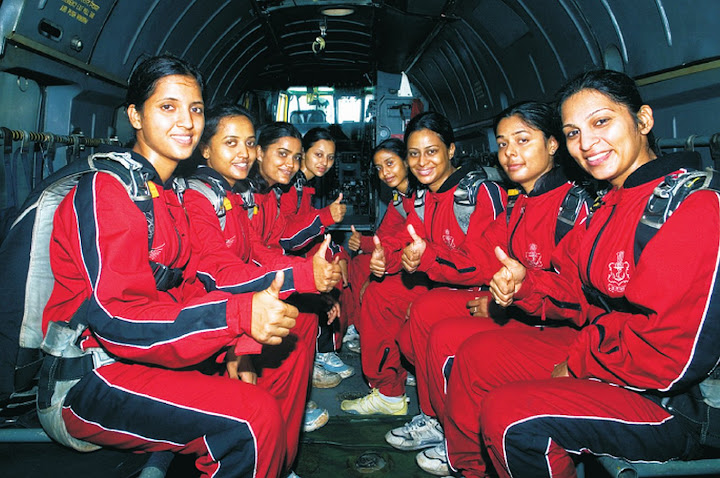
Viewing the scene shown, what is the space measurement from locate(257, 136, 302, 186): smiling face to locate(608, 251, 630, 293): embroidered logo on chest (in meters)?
2.62

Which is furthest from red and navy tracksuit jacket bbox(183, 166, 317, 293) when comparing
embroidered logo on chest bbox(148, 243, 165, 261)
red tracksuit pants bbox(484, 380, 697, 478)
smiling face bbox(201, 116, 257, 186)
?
red tracksuit pants bbox(484, 380, 697, 478)

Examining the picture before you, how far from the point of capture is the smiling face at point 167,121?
1.90m

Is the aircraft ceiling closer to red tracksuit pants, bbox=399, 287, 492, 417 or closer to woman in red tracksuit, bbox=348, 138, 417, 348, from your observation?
woman in red tracksuit, bbox=348, 138, 417, 348

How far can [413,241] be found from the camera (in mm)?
3115

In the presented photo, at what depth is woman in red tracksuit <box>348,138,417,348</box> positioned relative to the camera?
4.18m

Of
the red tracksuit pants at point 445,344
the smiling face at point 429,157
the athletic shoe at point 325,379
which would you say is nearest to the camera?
the red tracksuit pants at point 445,344

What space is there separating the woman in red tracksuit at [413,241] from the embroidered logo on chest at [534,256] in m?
0.47

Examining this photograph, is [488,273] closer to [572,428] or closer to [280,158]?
[572,428]

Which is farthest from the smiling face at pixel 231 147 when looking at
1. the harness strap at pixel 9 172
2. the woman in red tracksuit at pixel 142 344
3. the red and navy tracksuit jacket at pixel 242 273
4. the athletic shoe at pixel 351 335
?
the athletic shoe at pixel 351 335

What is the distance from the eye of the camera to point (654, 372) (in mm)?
1438

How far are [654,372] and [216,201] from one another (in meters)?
2.08

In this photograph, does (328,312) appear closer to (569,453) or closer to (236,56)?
(569,453)

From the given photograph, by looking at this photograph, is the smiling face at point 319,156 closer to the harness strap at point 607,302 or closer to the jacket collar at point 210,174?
the jacket collar at point 210,174

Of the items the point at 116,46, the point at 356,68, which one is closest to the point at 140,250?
the point at 116,46
